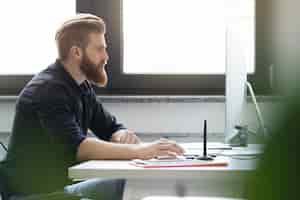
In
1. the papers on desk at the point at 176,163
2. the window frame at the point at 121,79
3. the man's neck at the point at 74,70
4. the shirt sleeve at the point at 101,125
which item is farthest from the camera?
the window frame at the point at 121,79

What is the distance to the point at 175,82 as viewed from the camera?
350 centimetres

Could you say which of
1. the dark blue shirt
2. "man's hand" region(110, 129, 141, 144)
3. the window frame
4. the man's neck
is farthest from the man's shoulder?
the window frame

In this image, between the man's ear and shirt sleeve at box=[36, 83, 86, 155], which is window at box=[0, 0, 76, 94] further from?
shirt sleeve at box=[36, 83, 86, 155]

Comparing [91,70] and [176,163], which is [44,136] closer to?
[91,70]

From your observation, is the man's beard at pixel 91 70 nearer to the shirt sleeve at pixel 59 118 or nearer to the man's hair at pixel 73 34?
the man's hair at pixel 73 34

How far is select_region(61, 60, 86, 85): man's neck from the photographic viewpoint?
2.39m

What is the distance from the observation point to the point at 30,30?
3506mm

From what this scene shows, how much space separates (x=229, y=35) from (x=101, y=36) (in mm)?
555

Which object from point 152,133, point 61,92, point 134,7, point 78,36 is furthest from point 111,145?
point 134,7

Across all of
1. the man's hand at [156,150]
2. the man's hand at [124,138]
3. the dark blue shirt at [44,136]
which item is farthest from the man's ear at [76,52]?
the man's hand at [156,150]

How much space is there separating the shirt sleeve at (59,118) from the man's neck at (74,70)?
0.64 ft

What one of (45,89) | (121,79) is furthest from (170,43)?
(45,89)

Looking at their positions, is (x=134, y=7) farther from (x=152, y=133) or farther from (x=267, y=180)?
(x=267, y=180)

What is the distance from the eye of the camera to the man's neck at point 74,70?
2395 mm
